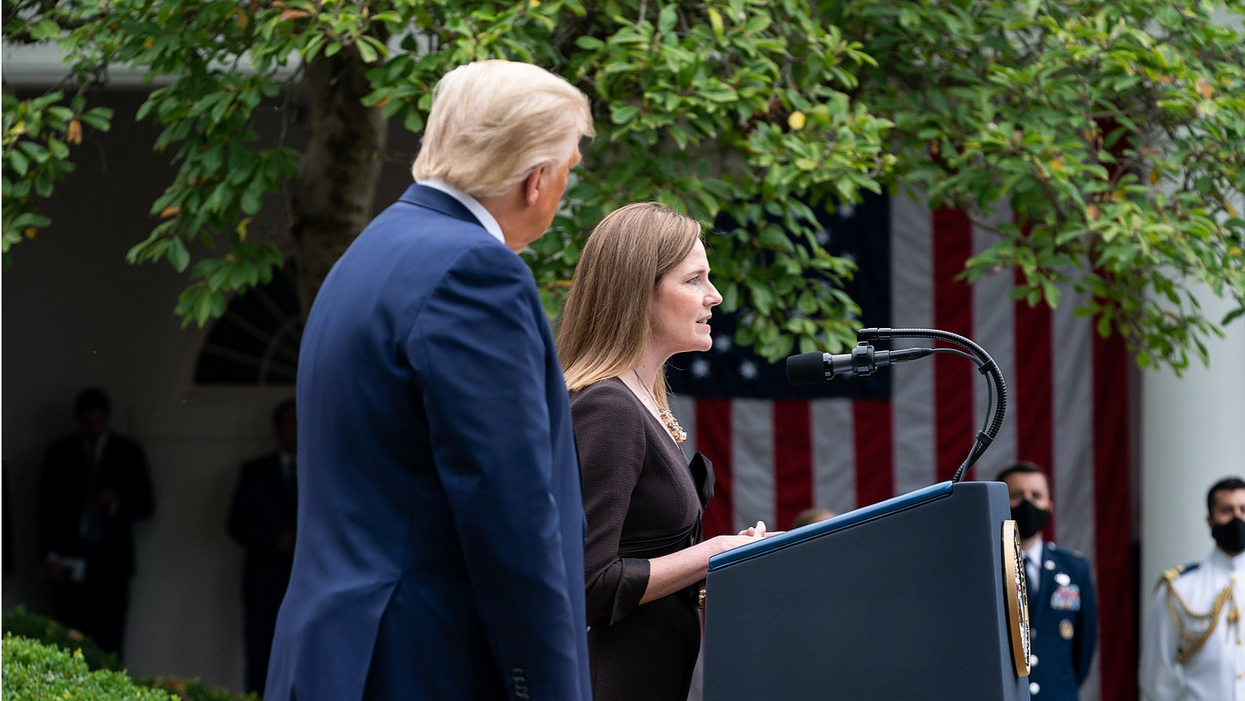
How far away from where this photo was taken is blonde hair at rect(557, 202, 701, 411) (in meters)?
2.67

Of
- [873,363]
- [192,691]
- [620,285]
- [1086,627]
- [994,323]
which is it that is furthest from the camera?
[994,323]

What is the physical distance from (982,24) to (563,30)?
1.72m

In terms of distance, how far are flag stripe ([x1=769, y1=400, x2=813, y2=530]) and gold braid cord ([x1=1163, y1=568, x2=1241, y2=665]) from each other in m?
2.44

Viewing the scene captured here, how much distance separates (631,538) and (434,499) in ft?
2.82

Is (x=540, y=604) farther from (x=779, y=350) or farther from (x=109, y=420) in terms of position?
(x=109, y=420)

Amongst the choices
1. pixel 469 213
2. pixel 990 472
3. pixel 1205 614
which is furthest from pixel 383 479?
pixel 990 472

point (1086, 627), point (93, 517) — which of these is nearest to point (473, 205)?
point (1086, 627)

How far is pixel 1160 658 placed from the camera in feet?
22.0

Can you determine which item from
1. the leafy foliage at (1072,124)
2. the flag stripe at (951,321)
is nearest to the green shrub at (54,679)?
the leafy foliage at (1072,124)

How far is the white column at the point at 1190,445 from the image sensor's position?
7.94 metres

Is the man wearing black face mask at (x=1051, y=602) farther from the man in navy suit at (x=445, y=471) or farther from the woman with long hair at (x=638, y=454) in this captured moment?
the man in navy suit at (x=445, y=471)

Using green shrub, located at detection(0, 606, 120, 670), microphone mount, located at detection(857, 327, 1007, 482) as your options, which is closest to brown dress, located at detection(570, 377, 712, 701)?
microphone mount, located at detection(857, 327, 1007, 482)

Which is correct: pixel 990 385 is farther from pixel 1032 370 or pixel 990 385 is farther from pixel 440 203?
pixel 1032 370

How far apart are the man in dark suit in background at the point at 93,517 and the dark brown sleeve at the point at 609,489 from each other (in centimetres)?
803
